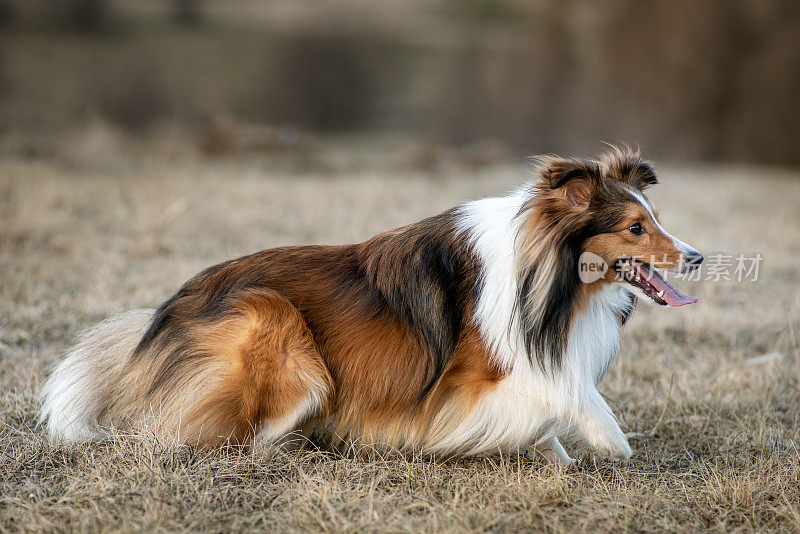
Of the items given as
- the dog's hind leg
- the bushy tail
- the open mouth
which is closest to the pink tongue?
the open mouth

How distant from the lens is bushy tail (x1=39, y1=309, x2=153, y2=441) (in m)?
3.51

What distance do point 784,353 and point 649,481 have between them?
2536 millimetres

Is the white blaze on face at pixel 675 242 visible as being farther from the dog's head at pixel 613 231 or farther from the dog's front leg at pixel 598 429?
the dog's front leg at pixel 598 429

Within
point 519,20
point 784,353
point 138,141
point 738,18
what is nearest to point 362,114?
point 519,20

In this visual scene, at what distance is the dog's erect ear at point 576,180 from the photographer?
3.16 metres

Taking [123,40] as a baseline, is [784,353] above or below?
below

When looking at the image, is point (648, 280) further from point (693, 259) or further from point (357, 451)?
point (357, 451)

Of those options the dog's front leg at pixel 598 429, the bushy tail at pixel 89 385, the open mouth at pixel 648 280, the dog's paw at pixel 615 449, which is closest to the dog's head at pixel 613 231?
the open mouth at pixel 648 280

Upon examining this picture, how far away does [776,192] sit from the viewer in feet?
40.6

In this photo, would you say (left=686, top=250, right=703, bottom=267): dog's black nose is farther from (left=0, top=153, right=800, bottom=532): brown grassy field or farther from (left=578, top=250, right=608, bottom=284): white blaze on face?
(left=0, top=153, right=800, bottom=532): brown grassy field

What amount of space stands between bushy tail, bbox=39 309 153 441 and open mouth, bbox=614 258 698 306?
7.64 ft

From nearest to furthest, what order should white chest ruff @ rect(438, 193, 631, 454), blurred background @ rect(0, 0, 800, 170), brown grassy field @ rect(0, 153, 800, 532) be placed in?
brown grassy field @ rect(0, 153, 800, 532)
white chest ruff @ rect(438, 193, 631, 454)
blurred background @ rect(0, 0, 800, 170)

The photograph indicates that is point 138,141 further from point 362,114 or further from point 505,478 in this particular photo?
point 505,478

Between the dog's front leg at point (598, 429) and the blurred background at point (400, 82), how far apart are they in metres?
10.7
